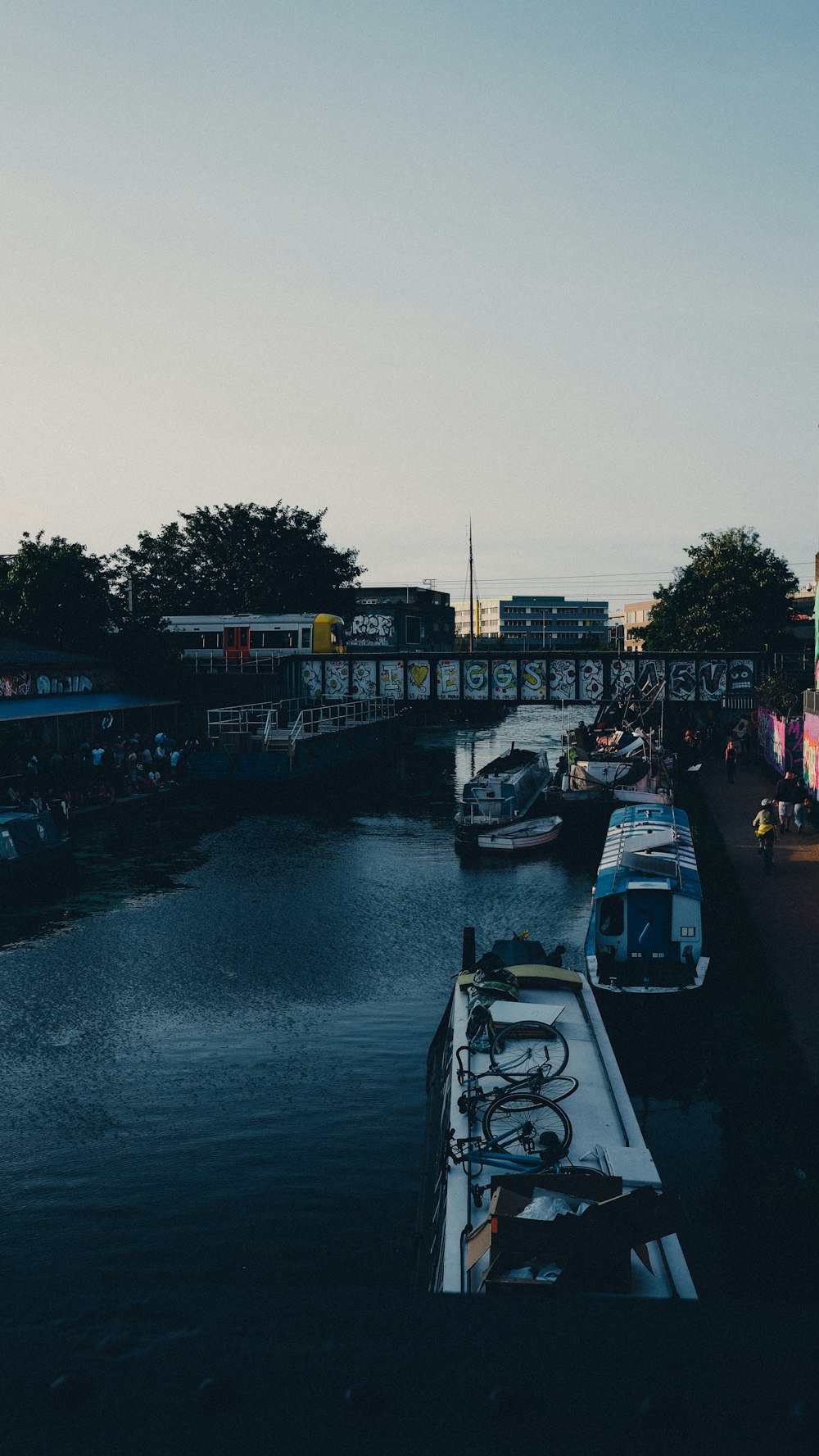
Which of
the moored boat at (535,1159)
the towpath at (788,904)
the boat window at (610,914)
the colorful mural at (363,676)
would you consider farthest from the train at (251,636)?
the moored boat at (535,1159)

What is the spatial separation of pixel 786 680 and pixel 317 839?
3404 cm

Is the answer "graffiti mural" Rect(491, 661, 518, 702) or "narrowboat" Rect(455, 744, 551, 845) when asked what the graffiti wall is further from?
"graffiti mural" Rect(491, 661, 518, 702)

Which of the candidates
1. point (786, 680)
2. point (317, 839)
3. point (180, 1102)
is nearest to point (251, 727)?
point (317, 839)

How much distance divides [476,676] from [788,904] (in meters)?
54.7

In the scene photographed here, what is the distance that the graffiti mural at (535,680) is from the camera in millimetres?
82750

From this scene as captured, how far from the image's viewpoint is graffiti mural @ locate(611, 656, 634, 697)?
8162 cm

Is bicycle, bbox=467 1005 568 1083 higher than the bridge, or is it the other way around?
the bridge

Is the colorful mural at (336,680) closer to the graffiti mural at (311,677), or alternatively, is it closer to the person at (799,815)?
the graffiti mural at (311,677)

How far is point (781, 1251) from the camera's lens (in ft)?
45.7

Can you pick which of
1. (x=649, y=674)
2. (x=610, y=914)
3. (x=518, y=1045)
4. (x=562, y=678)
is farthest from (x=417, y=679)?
(x=518, y=1045)

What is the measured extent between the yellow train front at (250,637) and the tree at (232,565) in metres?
24.7

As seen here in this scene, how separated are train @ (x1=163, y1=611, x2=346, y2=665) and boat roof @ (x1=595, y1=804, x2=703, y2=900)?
55.3 m

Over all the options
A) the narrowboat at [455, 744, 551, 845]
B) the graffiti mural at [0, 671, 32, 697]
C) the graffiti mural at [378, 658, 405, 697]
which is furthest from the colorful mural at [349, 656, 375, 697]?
the narrowboat at [455, 744, 551, 845]

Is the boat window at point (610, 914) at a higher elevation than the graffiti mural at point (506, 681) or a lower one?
lower
